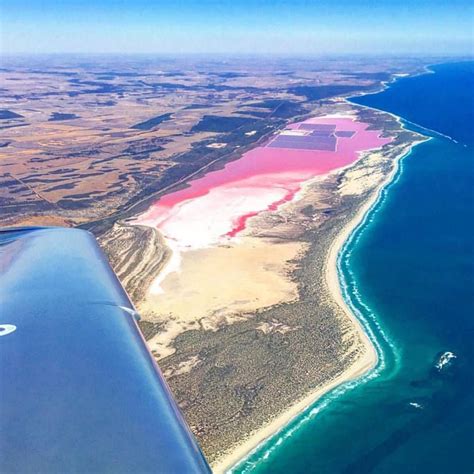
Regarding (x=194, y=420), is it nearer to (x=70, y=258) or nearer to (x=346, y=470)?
(x=346, y=470)

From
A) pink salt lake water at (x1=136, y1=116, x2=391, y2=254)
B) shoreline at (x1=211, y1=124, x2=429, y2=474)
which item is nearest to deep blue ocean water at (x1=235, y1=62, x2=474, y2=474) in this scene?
shoreline at (x1=211, y1=124, x2=429, y2=474)

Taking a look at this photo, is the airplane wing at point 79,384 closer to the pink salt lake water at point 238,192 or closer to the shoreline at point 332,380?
the shoreline at point 332,380

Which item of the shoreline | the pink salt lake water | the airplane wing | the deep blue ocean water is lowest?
the pink salt lake water

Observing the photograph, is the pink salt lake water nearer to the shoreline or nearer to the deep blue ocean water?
the shoreline

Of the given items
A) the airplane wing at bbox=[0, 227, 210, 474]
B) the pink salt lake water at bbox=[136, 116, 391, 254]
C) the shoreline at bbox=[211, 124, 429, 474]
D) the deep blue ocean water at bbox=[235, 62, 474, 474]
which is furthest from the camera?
the pink salt lake water at bbox=[136, 116, 391, 254]

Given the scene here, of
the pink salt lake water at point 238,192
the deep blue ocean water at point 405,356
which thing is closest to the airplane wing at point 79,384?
the deep blue ocean water at point 405,356

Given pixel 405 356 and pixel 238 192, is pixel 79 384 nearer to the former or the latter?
pixel 405 356
